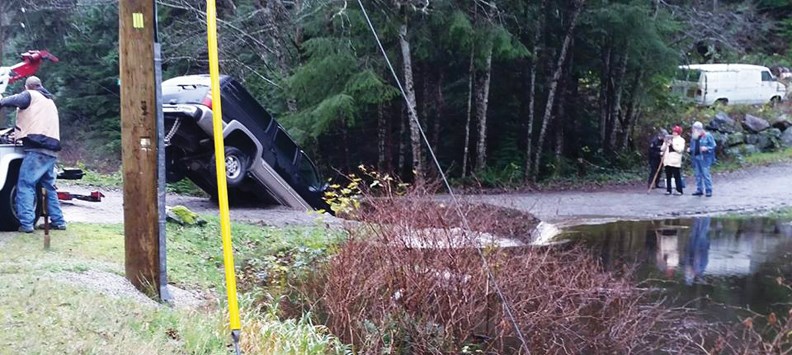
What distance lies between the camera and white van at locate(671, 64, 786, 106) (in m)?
33.0

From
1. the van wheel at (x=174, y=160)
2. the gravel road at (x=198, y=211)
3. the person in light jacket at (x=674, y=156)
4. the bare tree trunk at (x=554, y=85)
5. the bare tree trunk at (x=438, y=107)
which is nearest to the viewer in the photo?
the gravel road at (x=198, y=211)

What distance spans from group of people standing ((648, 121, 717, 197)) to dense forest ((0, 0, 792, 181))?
3.83 m

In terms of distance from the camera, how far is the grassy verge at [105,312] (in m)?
5.32

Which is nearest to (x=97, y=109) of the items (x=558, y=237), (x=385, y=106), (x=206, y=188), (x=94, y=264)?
(x=385, y=106)

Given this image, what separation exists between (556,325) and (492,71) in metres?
19.4

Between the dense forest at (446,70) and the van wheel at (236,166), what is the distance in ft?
22.6

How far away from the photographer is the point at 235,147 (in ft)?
48.4

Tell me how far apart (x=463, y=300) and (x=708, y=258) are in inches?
259

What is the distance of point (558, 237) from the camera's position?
15211 millimetres

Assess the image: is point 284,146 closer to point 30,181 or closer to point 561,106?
point 30,181

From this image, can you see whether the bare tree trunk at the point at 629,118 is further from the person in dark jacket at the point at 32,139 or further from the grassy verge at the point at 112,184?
the person in dark jacket at the point at 32,139

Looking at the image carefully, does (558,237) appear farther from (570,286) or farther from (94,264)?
(94,264)

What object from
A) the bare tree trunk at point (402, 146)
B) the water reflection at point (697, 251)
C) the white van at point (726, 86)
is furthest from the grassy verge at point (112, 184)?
the white van at point (726, 86)

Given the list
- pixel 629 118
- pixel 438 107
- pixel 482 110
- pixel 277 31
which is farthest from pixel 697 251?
pixel 277 31
